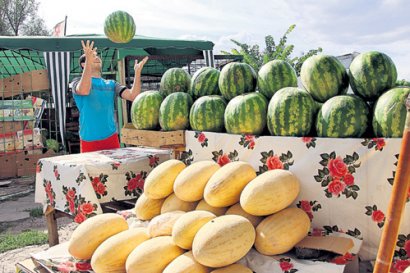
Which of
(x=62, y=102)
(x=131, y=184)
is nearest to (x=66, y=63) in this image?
(x=62, y=102)

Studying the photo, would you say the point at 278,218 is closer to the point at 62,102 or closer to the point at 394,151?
the point at 394,151

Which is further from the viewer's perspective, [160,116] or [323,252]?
[160,116]

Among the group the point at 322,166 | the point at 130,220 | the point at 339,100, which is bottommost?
the point at 130,220

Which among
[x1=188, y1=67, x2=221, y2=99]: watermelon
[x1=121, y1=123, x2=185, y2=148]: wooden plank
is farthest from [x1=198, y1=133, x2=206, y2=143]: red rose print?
[x1=188, y1=67, x2=221, y2=99]: watermelon

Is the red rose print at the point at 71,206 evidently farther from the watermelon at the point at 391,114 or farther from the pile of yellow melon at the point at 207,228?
the watermelon at the point at 391,114

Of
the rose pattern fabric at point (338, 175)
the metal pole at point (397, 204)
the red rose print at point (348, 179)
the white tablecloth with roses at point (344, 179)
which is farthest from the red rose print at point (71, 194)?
the metal pole at point (397, 204)

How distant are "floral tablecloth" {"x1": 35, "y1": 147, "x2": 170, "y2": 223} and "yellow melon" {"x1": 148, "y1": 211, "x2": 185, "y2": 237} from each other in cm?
87

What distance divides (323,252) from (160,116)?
58.4 inches

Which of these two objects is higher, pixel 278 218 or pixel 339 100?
pixel 339 100

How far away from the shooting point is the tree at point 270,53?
1845 centimetres

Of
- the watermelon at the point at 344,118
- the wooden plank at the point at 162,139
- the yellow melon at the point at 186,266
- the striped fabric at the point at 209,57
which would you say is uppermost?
the striped fabric at the point at 209,57

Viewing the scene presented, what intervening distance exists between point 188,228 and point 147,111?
128cm

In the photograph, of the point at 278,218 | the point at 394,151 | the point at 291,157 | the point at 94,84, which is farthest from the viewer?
the point at 94,84

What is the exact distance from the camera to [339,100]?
200 cm
